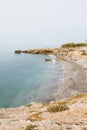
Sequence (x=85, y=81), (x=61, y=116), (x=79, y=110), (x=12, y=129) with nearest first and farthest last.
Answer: (x=12, y=129)
(x=61, y=116)
(x=79, y=110)
(x=85, y=81)

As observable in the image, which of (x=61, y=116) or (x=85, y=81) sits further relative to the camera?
(x=85, y=81)

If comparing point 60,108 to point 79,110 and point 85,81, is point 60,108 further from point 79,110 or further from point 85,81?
point 85,81

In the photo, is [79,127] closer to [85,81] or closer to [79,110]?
[79,110]

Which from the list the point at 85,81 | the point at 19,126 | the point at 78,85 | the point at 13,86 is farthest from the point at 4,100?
the point at 19,126

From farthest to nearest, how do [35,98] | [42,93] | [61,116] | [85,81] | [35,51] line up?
[35,51], [85,81], [42,93], [35,98], [61,116]

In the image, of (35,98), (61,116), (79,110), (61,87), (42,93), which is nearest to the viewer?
(61,116)

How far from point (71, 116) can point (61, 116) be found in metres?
1.05

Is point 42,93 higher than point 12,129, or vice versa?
point 12,129

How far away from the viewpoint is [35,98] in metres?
53.1

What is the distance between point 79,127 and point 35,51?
174653 mm

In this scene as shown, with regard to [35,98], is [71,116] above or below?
above

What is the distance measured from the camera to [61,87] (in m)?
62.4

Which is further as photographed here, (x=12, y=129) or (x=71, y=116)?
(x=71, y=116)

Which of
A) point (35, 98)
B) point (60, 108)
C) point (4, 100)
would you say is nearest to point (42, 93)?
point (35, 98)
